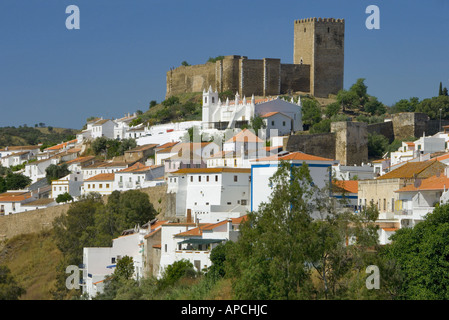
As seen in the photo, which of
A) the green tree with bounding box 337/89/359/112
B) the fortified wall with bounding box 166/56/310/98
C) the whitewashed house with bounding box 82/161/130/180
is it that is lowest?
the whitewashed house with bounding box 82/161/130/180

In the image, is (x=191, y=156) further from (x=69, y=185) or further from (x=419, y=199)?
(x=419, y=199)

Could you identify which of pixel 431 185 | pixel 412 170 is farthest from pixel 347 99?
pixel 431 185

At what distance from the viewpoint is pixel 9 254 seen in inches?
2076

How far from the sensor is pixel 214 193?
41.8 m

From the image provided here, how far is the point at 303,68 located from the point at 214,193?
3322 cm

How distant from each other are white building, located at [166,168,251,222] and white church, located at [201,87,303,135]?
13982 mm

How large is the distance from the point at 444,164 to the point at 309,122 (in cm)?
2393

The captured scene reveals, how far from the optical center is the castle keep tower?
72188 mm

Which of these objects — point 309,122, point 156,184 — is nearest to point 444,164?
point 156,184

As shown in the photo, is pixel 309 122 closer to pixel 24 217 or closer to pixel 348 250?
pixel 24 217

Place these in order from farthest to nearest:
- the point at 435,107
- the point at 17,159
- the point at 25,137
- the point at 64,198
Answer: the point at 25,137 → the point at 17,159 → the point at 435,107 → the point at 64,198

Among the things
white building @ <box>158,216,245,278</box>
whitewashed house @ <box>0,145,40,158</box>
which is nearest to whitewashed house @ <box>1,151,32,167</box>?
whitewashed house @ <box>0,145,40,158</box>

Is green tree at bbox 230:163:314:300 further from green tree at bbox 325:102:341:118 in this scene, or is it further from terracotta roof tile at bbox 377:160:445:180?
green tree at bbox 325:102:341:118
